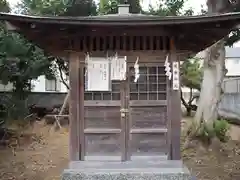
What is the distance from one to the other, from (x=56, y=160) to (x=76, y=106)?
408cm

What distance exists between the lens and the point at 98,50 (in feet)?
21.2

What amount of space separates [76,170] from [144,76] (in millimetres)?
2173

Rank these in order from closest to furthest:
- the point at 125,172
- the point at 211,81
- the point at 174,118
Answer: the point at 125,172 < the point at 174,118 < the point at 211,81

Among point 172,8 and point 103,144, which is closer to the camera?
point 103,144

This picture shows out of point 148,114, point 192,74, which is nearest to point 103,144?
point 148,114

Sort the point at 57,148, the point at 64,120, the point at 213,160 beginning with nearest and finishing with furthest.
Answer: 1. the point at 213,160
2. the point at 57,148
3. the point at 64,120

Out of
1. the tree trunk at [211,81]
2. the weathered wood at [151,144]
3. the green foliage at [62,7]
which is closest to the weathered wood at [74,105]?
the weathered wood at [151,144]

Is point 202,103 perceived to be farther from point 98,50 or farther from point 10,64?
point 10,64

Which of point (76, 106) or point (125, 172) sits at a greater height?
point (76, 106)

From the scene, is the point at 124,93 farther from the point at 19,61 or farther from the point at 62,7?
the point at 62,7

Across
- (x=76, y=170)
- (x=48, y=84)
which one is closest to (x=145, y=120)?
(x=76, y=170)

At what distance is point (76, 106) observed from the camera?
6.46 meters

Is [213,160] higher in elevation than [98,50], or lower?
lower

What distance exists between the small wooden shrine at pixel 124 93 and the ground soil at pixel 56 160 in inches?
92.2
